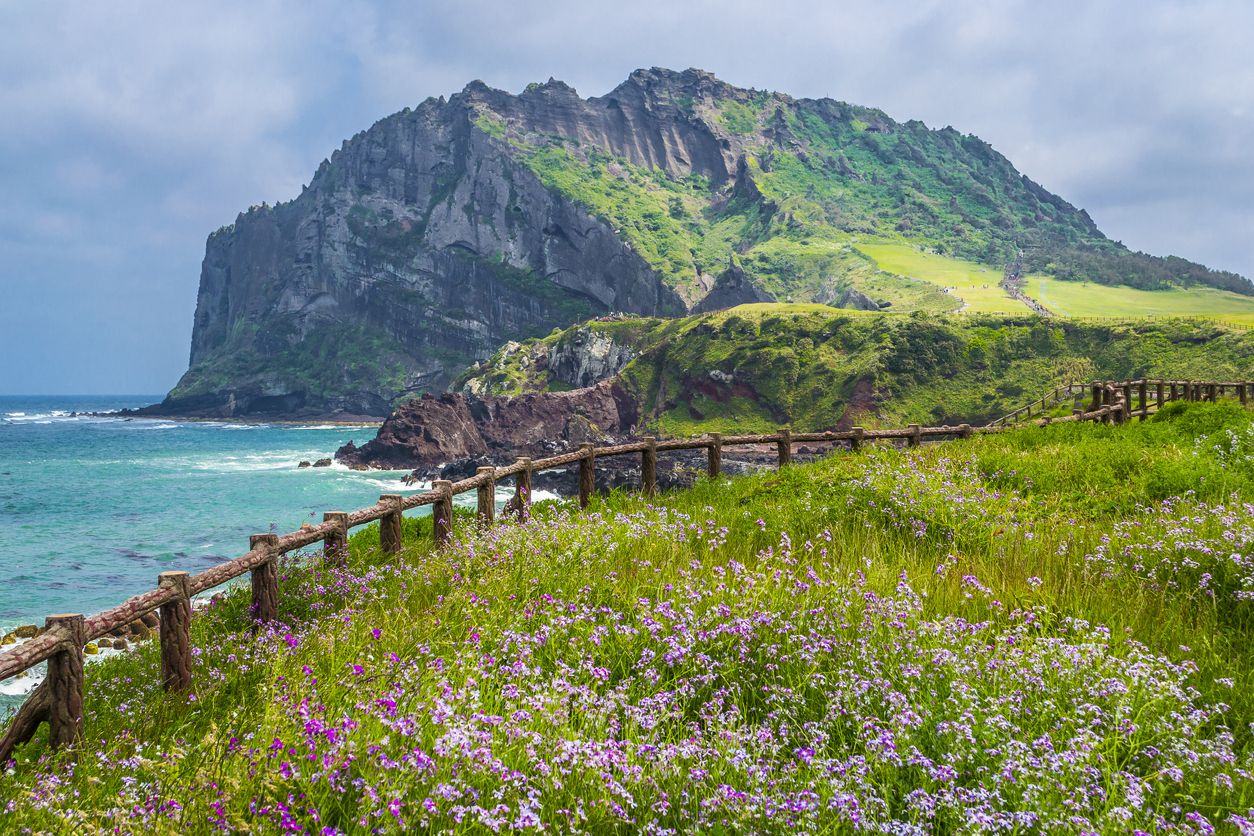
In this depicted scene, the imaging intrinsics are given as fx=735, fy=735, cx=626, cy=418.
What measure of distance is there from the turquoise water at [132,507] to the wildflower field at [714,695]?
4.54 meters

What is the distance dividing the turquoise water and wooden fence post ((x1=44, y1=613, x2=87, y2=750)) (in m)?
4.07

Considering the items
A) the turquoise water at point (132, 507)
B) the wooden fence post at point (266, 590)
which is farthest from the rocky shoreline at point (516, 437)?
the wooden fence post at point (266, 590)

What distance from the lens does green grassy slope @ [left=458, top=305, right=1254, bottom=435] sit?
9475 centimetres

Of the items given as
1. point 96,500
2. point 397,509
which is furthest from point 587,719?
point 96,500

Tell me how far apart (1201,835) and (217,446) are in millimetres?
146925

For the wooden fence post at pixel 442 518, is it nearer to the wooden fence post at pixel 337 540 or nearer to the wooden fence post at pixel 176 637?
the wooden fence post at pixel 337 540

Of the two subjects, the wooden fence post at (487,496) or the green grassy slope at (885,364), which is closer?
the wooden fence post at (487,496)

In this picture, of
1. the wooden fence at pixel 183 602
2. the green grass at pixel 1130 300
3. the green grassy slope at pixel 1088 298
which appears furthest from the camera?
the green grass at pixel 1130 300

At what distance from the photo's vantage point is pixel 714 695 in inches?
184

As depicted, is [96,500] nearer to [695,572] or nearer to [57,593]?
[57,593]

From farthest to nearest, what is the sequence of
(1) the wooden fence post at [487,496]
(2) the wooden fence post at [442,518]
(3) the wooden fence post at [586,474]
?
1. (3) the wooden fence post at [586,474]
2. (1) the wooden fence post at [487,496]
3. (2) the wooden fence post at [442,518]

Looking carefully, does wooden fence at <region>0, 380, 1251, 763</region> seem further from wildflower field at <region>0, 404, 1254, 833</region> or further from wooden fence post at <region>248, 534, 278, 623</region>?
wildflower field at <region>0, 404, 1254, 833</region>

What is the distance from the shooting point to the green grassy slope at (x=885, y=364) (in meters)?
94.8

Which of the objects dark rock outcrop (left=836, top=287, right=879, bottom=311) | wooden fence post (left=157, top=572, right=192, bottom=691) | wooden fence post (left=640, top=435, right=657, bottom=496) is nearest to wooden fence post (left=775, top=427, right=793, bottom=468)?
wooden fence post (left=640, top=435, right=657, bottom=496)
